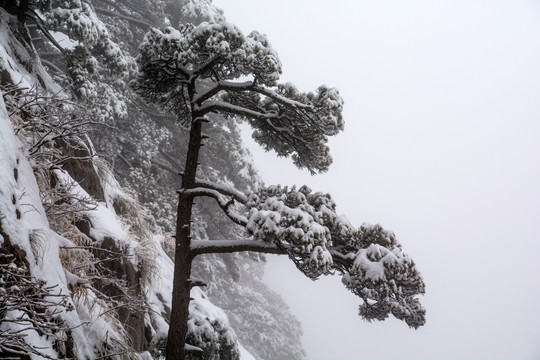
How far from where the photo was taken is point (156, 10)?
16375 millimetres

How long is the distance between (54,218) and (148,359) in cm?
261

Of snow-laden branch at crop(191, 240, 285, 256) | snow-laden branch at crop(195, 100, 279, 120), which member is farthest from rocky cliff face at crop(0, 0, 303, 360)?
snow-laden branch at crop(195, 100, 279, 120)

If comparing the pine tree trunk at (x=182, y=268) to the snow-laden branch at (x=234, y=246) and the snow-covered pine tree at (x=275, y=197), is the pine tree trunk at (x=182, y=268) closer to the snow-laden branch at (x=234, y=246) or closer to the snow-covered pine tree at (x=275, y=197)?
the snow-covered pine tree at (x=275, y=197)

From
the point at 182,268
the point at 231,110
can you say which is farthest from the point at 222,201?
the point at 231,110

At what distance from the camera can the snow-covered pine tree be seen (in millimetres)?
4523

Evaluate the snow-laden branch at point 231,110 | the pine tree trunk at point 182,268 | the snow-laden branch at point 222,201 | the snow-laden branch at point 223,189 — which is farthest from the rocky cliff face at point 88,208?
the snow-laden branch at point 231,110

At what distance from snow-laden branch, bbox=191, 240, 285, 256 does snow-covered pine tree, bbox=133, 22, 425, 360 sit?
15 mm

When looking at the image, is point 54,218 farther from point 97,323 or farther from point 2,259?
point 2,259

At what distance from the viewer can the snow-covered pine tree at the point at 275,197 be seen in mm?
4523

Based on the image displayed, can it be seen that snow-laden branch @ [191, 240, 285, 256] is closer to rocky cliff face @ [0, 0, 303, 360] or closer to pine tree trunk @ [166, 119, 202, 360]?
pine tree trunk @ [166, 119, 202, 360]

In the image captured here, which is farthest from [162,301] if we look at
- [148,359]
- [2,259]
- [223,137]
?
[223,137]

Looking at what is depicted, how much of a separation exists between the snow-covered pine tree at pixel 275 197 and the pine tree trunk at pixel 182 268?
0.05 ft

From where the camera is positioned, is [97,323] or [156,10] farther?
[156,10]

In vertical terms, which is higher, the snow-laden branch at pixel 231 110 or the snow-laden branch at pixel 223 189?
the snow-laden branch at pixel 231 110
